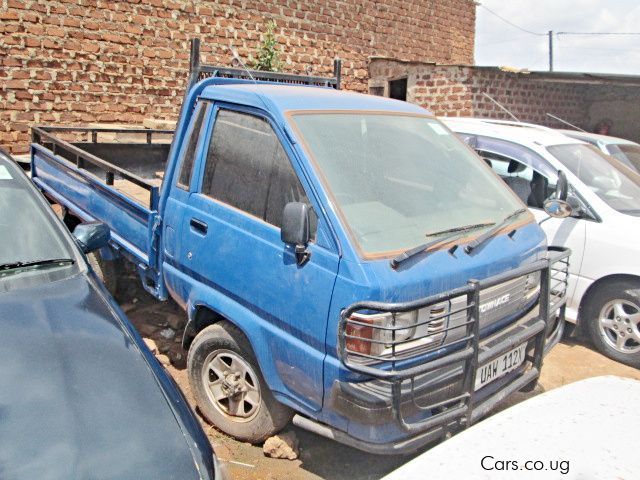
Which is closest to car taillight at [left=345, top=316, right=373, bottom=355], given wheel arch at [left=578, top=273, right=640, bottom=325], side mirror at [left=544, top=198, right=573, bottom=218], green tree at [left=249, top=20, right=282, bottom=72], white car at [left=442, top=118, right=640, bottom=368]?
side mirror at [left=544, top=198, right=573, bottom=218]

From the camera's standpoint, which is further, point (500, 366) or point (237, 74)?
point (237, 74)

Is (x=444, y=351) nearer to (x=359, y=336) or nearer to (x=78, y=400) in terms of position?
(x=359, y=336)

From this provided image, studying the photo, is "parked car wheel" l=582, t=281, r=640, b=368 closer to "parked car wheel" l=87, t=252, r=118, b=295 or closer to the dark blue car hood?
the dark blue car hood

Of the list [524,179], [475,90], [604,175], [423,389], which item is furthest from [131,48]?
[423,389]

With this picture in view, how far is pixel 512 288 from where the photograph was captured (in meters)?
3.18

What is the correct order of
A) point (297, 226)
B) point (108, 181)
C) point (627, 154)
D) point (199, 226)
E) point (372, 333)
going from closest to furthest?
point (372, 333), point (297, 226), point (199, 226), point (108, 181), point (627, 154)

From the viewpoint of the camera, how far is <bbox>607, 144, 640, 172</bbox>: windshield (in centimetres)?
678

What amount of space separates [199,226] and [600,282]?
3392 millimetres

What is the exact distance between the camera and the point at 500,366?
10.1 feet

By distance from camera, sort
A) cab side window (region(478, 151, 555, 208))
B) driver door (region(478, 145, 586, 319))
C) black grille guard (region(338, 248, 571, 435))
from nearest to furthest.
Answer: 1. black grille guard (region(338, 248, 571, 435))
2. driver door (region(478, 145, 586, 319))
3. cab side window (region(478, 151, 555, 208))

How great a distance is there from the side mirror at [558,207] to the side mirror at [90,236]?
3.20 metres

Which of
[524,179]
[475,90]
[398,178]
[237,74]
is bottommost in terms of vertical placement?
[524,179]

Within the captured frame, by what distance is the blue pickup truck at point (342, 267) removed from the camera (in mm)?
2645

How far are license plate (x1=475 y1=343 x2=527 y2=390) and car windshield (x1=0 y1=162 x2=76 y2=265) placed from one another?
2.17 metres
